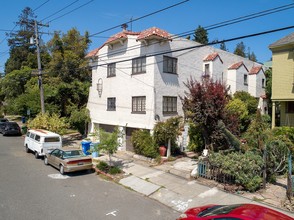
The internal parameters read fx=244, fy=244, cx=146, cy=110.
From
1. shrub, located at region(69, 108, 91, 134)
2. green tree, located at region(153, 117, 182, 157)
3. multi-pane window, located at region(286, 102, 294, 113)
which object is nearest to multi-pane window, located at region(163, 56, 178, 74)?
green tree, located at region(153, 117, 182, 157)

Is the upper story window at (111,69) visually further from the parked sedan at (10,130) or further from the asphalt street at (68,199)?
the parked sedan at (10,130)

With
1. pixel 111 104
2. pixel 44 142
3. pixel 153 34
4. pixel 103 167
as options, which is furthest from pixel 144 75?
pixel 44 142

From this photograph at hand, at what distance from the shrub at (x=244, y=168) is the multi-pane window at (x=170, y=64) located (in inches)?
335

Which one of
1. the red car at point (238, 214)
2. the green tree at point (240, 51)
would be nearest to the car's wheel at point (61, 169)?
the red car at point (238, 214)

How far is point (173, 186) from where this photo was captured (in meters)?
11.2

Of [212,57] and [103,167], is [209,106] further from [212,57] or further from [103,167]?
[212,57]

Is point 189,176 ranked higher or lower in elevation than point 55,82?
lower

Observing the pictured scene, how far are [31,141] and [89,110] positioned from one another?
655cm

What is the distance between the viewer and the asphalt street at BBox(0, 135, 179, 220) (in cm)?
840

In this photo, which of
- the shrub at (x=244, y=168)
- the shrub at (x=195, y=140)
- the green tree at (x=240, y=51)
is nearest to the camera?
the shrub at (x=244, y=168)

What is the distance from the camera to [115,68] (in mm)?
20016

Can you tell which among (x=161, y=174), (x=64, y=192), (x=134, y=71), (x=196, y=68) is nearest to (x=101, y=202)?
(x=64, y=192)

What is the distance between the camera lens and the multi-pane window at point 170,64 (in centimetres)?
1751

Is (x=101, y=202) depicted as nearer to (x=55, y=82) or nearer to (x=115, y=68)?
(x=115, y=68)
